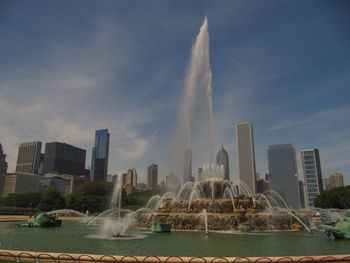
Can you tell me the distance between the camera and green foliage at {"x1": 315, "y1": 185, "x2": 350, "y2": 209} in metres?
95.5

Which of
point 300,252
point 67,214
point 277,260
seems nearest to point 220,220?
point 300,252

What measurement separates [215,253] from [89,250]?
6270 mm

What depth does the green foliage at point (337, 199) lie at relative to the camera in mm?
95500

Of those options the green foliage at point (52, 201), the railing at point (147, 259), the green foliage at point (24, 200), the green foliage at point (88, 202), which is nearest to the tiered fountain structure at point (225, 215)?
the railing at point (147, 259)

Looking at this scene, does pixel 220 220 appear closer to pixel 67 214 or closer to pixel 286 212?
pixel 286 212

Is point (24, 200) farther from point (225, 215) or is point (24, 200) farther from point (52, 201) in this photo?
point (225, 215)

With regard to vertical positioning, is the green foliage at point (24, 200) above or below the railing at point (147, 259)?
above

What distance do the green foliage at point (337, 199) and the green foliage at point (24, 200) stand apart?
325ft

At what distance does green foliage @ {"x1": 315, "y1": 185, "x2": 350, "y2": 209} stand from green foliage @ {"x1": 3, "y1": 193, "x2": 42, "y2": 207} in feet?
325

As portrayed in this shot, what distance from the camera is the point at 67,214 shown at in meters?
90.6

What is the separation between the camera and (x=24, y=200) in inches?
4670

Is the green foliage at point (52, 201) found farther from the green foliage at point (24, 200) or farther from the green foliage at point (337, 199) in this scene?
the green foliage at point (337, 199)

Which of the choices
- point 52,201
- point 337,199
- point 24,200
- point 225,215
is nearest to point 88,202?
point 52,201

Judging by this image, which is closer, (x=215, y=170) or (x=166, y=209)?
(x=166, y=209)
